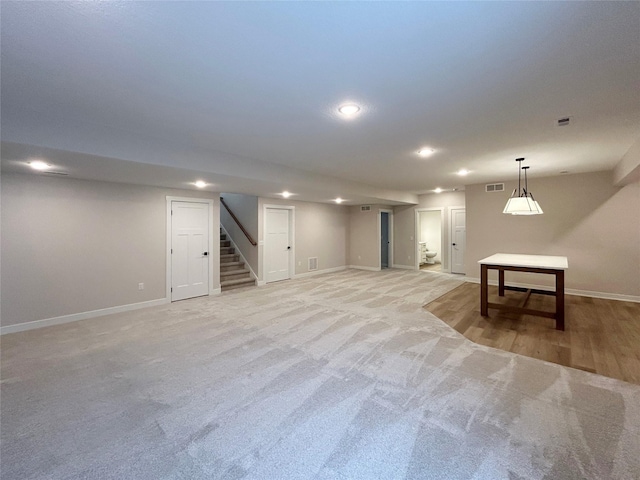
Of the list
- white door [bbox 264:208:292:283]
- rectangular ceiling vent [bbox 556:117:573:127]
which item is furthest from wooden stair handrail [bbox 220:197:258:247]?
rectangular ceiling vent [bbox 556:117:573:127]

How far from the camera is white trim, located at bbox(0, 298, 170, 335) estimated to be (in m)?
4.09

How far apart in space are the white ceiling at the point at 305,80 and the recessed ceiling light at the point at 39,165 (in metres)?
0.18

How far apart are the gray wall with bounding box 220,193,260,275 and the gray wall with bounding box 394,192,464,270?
16.4ft

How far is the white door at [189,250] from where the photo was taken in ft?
18.8

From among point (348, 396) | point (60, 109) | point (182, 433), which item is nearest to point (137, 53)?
point (60, 109)

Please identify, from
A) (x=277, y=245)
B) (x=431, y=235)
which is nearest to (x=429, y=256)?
(x=431, y=235)

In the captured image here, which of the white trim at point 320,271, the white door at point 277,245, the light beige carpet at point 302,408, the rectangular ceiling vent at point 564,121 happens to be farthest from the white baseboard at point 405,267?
the rectangular ceiling vent at point 564,121

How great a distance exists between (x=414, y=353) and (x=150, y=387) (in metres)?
2.71

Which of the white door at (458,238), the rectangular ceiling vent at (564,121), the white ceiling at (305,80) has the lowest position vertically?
the white door at (458,238)

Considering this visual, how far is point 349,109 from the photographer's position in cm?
261

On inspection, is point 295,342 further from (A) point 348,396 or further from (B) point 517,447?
(B) point 517,447

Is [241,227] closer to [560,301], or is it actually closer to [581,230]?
[560,301]

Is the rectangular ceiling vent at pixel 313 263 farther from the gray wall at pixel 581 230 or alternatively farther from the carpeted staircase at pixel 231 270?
the gray wall at pixel 581 230

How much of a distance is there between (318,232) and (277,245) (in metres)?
1.63
